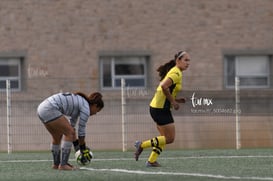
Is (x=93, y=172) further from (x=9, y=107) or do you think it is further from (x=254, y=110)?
(x=254, y=110)

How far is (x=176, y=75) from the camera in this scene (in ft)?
52.2

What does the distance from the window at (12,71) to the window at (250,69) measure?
20.1 ft

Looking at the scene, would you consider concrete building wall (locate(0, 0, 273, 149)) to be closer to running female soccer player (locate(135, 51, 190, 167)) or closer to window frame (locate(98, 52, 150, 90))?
window frame (locate(98, 52, 150, 90))

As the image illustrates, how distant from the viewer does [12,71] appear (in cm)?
2903

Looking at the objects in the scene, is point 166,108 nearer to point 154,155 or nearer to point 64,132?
point 154,155

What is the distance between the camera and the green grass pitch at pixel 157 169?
13.7 m

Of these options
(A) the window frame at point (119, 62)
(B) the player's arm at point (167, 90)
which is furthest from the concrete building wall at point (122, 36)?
(B) the player's arm at point (167, 90)

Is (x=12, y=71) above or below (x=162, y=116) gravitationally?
above

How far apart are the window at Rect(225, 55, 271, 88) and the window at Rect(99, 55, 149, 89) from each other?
2533 millimetres

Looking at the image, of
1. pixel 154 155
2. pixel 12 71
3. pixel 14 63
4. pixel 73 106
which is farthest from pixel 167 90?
pixel 12 71

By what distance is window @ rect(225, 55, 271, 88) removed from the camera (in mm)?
29609

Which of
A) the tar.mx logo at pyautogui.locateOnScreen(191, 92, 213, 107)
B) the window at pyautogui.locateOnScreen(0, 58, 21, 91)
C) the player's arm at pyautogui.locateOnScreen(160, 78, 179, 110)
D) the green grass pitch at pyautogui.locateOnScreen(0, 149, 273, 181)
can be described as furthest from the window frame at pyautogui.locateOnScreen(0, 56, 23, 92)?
the player's arm at pyautogui.locateOnScreen(160, 78, 179, 110)

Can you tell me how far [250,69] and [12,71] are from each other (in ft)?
23.1

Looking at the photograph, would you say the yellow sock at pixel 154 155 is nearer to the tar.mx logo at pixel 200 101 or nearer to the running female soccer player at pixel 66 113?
the running female soccer player at pixel 66 113
